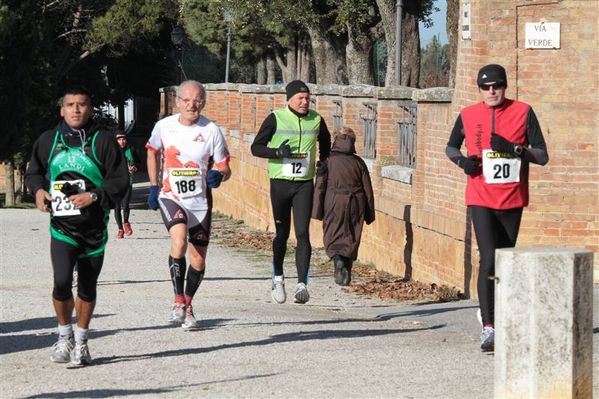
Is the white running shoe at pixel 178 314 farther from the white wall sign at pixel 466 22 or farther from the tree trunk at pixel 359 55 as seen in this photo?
the tree trunk at pixel 359 55

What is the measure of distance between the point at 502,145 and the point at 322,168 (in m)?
5.46

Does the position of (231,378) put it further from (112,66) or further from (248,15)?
(112,66)

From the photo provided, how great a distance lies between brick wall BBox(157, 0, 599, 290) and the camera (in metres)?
14.4

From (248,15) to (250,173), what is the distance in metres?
22.0

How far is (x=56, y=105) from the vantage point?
52.0 metres

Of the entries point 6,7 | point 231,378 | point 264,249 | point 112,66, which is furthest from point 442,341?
point 112,66

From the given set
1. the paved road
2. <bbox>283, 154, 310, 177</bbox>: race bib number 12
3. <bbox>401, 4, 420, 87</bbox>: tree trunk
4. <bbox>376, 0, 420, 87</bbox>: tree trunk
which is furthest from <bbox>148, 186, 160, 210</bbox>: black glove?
<bbox>401, 4, 420, 87</bbox>: tree trunk

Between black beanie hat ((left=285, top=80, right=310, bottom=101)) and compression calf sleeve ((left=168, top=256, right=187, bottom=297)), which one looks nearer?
compression calf sleeve ((left=168, top=256, right=187, bottom=297))

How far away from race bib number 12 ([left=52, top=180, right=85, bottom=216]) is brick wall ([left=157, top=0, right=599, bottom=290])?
620 centimetres

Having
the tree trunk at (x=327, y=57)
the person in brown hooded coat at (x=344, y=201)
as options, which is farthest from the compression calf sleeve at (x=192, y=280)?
the tree trunk at (x=327, y=57)

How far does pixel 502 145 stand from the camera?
1007 cm

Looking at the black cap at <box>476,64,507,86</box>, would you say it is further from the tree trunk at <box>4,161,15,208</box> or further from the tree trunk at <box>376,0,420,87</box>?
the tree trunk at <box>4,161,15,208</box>

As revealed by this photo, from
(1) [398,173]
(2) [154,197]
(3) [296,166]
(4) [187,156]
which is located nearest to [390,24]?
(1) [398,173]

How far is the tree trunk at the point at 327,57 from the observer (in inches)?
1874
